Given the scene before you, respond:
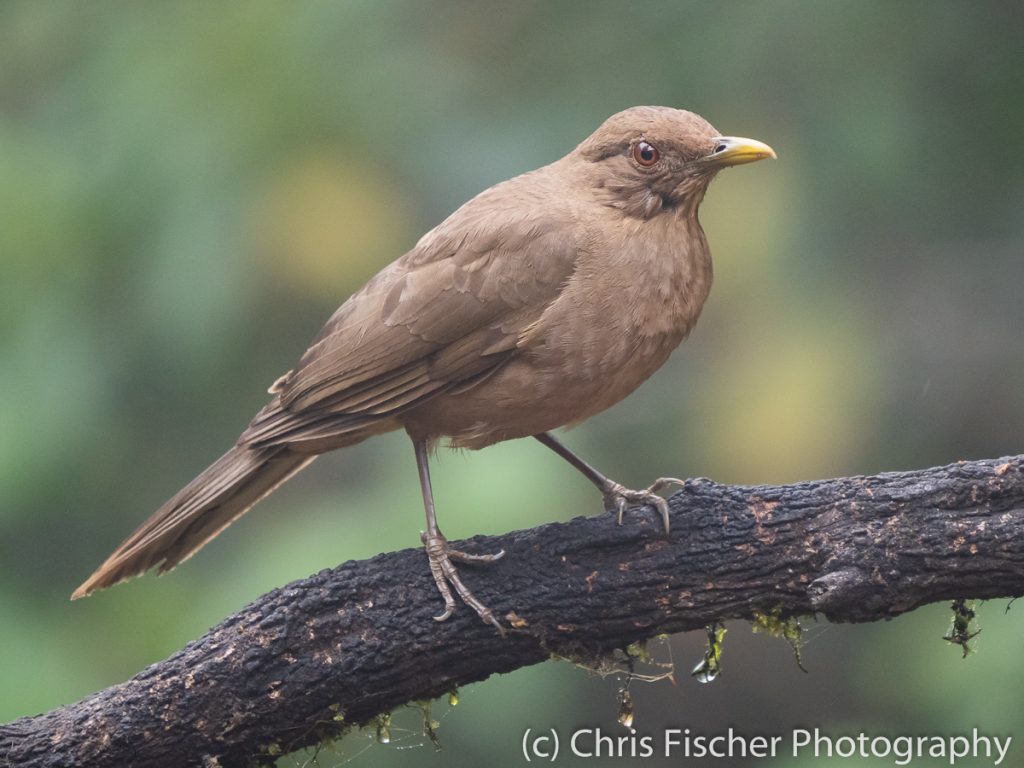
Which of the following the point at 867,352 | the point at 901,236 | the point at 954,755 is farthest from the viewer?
the point at 901,236

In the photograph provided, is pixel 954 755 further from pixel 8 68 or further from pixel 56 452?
pixel 8 68

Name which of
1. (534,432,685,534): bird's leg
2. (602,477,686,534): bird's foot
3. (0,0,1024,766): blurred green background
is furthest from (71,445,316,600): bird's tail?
(602,477,686,534): bird's foot

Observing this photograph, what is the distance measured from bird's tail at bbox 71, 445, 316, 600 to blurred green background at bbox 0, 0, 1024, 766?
75 centimetres

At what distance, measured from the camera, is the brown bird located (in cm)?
449

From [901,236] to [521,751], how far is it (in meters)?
2.88

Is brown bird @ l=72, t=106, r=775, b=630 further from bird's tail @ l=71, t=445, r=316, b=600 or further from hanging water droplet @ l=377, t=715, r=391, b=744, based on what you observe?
hanging water droplet @ l=377, t=715, r=391, b=744

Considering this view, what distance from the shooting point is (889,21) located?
625 cm

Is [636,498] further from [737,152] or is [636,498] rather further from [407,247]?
[407,247]

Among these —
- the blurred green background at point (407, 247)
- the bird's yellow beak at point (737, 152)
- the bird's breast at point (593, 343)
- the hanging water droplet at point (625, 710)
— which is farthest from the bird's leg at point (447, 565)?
the bird's yellow beak at point (737, 152)

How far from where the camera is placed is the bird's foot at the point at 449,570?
4297 mm

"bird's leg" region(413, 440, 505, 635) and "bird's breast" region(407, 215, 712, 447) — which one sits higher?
"bird's breast" region(407, 215, 712, 447)

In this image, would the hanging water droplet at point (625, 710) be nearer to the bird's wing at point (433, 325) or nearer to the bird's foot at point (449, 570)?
the bird's foot at point (449, 570)

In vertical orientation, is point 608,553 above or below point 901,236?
below

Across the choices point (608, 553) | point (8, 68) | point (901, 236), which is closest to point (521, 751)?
point (608, 553)
